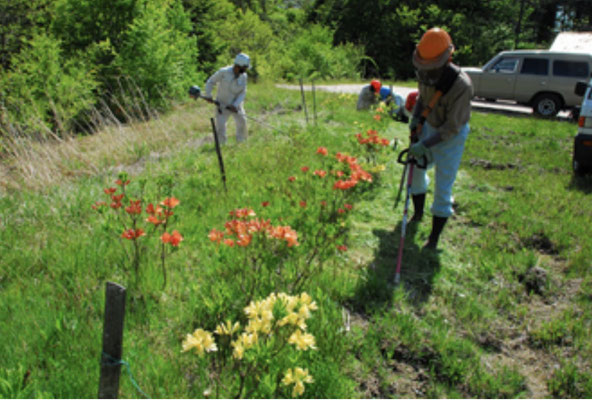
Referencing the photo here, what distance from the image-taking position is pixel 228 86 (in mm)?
7754

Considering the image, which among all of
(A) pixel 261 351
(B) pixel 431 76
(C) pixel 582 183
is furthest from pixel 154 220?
(C) pixel 582 183

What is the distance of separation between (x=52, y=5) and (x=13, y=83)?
24.3ft

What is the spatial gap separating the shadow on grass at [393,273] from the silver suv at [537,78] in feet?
34.8

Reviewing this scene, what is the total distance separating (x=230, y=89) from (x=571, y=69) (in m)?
10.5

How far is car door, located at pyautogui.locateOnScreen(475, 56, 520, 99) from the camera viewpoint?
12.9m

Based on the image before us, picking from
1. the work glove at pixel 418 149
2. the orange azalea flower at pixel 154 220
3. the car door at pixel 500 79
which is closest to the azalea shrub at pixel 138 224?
the orange azalea flower at pixel 154 220

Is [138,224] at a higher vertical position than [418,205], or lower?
higher

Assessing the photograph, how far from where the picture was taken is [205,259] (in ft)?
11.3

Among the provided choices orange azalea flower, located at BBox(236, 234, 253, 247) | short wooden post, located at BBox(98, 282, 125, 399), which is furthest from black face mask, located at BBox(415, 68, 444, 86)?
short wooden post, located at BBox(98, 282, 125, 399)

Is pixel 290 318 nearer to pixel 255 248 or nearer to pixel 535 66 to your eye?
pixel 255 248

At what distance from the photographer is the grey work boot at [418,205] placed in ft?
15.0

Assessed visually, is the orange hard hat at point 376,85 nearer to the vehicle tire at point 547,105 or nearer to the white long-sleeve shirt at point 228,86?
the white long-sleeve shirt at point 228,86

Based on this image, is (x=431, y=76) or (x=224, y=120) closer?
(x=431, y=76)

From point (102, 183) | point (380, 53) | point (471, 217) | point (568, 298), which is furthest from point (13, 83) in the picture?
point (380, 53)
